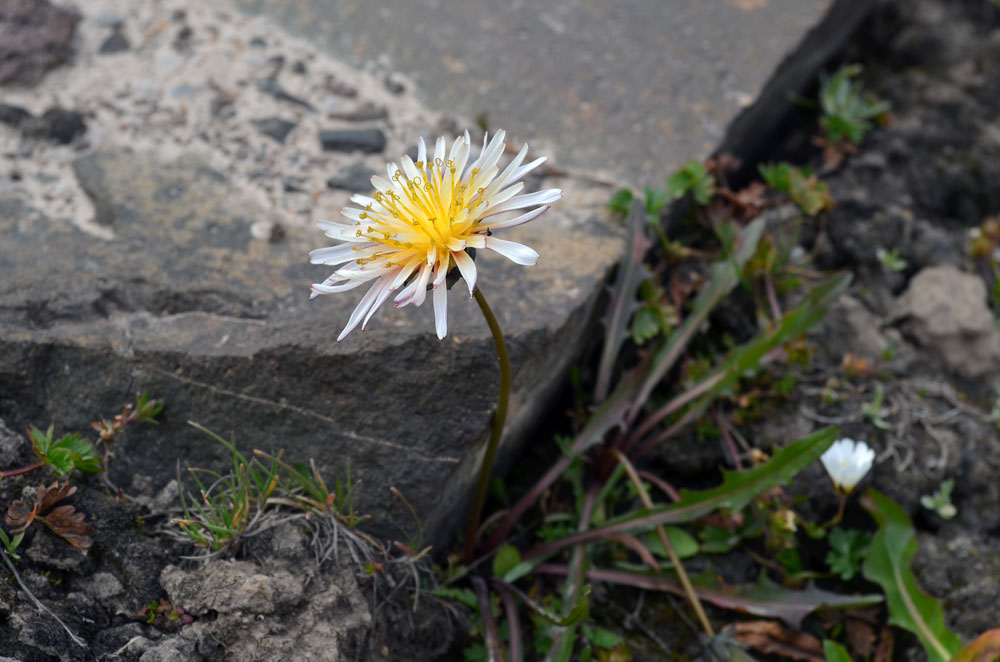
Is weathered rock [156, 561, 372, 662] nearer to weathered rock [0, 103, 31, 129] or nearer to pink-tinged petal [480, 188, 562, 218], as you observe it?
pink-tinged petal [480, 188, 562, 218]

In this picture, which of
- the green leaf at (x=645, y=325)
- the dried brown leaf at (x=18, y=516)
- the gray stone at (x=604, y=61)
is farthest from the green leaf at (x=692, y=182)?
the dried brown leaf at (x=18, y=516)

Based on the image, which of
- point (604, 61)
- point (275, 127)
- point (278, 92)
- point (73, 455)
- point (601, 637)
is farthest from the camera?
point (604, 61)

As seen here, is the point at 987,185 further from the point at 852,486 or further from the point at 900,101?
the point at 852,486

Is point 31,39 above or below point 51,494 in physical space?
above

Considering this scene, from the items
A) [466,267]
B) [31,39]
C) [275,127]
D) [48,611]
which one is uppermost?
[466,267]

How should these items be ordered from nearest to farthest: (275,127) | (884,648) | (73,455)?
1. (73,455)
2. (884,648)
3. (275,127)

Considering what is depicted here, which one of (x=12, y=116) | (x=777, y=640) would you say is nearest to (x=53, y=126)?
(x=12, y=116)

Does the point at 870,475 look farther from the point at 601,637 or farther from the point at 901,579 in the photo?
the point at 601,637

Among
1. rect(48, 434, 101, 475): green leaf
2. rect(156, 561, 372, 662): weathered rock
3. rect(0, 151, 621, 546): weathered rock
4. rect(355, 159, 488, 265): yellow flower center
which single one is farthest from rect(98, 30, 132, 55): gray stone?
rect(156, 561, 372, 662): weathered rock
